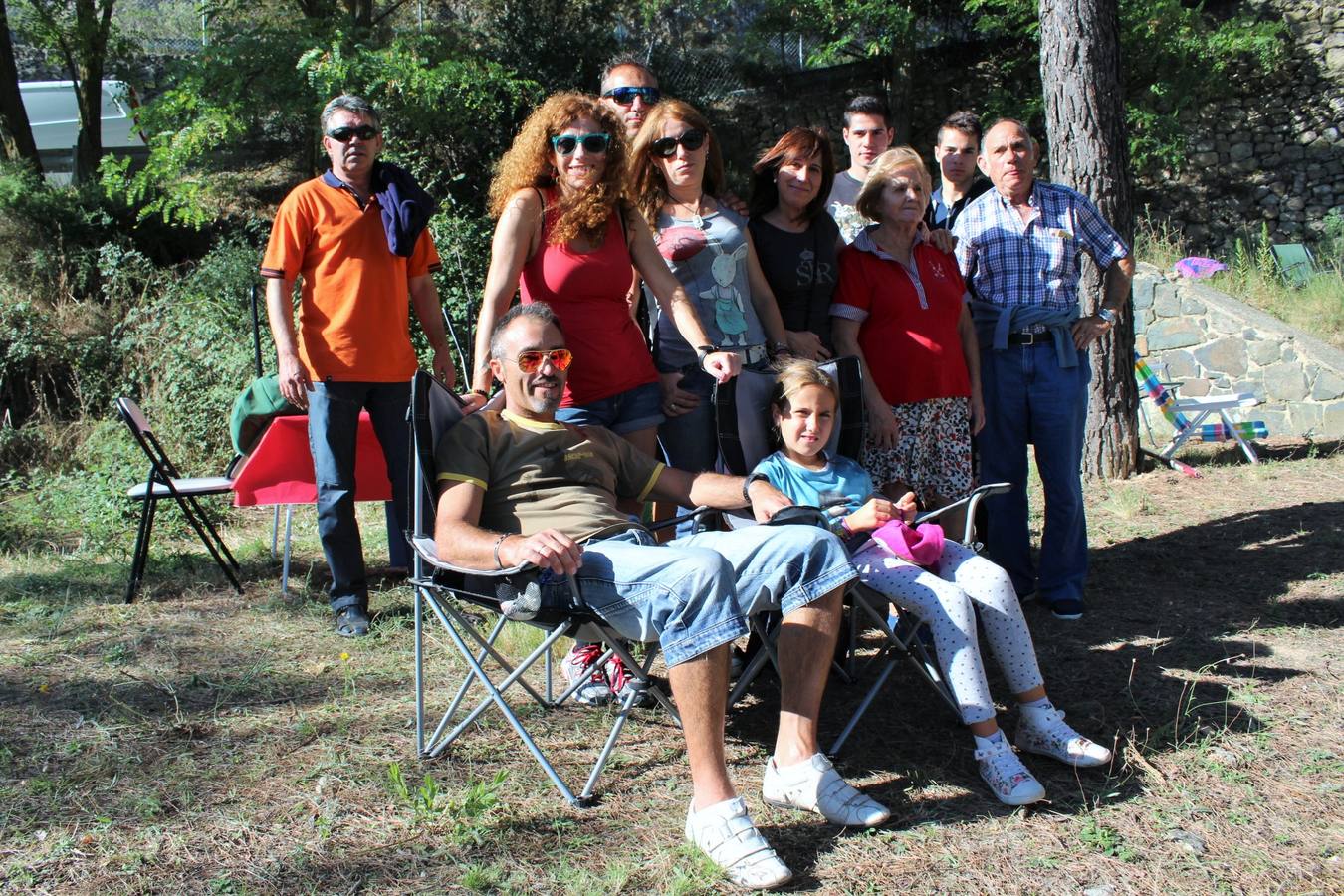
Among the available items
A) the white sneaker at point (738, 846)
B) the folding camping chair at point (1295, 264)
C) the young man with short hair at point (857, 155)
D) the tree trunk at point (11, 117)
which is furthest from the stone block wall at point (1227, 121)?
the white sneaker at point (738, 846)

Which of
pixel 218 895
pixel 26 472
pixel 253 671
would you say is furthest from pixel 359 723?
pixel 26 472

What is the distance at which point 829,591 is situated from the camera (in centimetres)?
279

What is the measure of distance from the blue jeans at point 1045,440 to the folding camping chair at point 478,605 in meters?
1.77

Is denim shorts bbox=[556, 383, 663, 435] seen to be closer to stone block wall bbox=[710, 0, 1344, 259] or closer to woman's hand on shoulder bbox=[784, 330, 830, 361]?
woman's hand on shoulder bbox=[784, 330, 830, 361]

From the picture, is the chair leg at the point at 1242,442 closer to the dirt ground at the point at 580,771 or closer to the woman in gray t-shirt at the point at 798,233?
the dirt ground at the point at 580,771

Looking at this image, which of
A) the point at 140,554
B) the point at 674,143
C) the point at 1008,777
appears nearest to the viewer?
the point at 1008,777

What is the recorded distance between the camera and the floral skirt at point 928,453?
Result: 394cm

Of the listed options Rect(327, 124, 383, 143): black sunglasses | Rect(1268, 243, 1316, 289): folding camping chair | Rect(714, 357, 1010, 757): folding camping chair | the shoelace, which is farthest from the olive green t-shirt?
Rect(1268, 243, 1316, 289): folding camping chair

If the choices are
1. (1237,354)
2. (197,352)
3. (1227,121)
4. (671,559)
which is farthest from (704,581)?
(1227,121)

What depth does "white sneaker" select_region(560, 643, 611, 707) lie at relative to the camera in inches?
140

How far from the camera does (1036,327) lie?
4238mm

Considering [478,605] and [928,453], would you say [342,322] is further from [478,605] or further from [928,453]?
[928,453]

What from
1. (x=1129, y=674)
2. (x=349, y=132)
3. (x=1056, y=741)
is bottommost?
(x=1129, y=674)

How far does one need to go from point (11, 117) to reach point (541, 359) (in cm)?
1198
